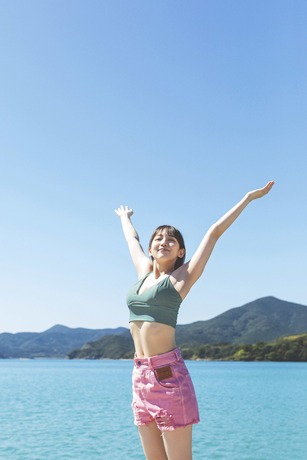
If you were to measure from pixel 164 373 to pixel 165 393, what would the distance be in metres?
0.11

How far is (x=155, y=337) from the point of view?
10.6ft

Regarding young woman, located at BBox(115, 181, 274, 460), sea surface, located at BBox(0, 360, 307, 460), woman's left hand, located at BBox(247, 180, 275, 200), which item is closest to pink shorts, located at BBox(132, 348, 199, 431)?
young woman, located at BBox(115, 181, 274, 460)

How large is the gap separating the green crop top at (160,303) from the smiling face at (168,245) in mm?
227

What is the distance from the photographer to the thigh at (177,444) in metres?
3.14

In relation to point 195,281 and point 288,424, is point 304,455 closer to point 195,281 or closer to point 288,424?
point 288,424

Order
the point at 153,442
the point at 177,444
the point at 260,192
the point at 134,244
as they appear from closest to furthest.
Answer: the point at 177,444 < the point at 153,442 < the point at 260,192 < the point at 134,244

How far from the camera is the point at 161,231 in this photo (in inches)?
140

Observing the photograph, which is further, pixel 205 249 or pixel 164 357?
pixel 205 249

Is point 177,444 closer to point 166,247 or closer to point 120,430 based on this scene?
point 166,247

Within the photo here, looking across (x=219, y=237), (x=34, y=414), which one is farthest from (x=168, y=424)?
(x=34, y=414)

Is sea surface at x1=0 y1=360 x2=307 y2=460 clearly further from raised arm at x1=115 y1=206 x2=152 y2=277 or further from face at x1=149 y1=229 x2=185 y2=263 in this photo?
face at x1=149 y1=229 x2=185 y2=263

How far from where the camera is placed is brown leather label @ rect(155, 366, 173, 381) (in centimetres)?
320

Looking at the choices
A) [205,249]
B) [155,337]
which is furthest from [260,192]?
[155,337]

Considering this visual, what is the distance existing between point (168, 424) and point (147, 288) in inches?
29.8
